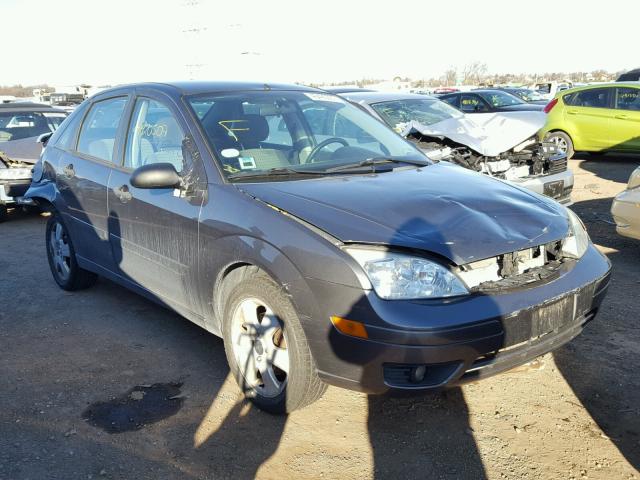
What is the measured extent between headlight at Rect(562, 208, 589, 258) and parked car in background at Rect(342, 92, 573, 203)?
118 inches

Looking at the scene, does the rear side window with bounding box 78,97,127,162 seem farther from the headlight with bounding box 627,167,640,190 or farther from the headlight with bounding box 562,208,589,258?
the headlight with bounding box 627,167,640,190

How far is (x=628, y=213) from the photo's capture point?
520cm

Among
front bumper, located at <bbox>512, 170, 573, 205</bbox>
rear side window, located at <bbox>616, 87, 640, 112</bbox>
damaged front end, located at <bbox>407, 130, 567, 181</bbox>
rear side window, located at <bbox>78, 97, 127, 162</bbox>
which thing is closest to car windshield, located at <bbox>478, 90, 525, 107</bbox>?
rear side window, located at <bbox>616, 87, 640, 112</bbox>

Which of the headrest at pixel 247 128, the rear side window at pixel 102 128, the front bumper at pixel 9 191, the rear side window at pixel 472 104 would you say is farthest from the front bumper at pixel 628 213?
the rear side window at pixel 472 104

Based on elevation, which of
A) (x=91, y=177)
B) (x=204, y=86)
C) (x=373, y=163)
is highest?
(x=204, y=86)

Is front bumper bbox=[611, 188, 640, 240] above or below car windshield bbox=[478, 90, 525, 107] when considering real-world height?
below

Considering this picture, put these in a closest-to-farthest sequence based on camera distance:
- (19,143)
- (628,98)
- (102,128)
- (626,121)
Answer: (102,128), (19,143), (626,121), (628,98)

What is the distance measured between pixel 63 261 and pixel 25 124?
5.45 metres

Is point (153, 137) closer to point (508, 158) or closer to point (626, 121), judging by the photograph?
point (508, 158)

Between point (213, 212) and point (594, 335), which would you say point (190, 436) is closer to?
point (213, 212)

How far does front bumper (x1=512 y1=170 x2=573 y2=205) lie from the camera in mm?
6328

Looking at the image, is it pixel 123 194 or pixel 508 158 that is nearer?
pixel 123 194

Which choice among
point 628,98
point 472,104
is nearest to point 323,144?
point 628,98

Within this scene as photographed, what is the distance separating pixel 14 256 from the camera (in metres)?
6.49
